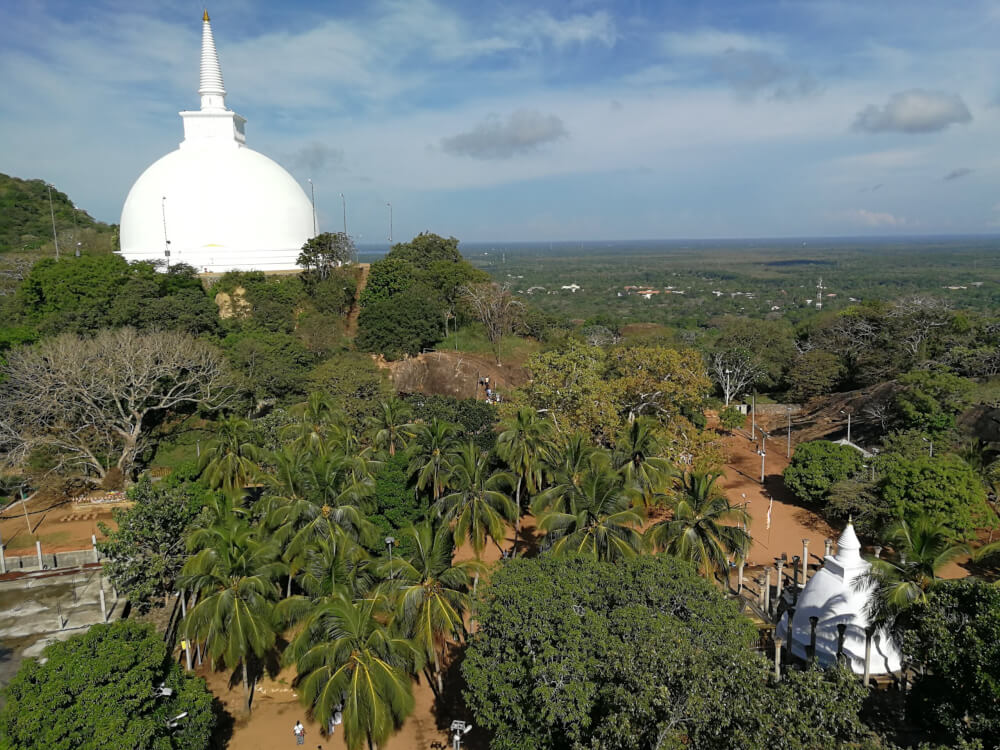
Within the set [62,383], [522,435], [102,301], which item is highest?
[102,301]

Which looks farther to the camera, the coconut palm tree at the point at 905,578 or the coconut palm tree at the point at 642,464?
the coconut palm tree at the point at 642,464

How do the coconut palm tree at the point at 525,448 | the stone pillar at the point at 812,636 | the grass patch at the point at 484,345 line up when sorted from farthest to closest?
the grass patch at the point at 484,345, the coconut palm tree at the point at 525,448, the stone pillar at the point at 812,636

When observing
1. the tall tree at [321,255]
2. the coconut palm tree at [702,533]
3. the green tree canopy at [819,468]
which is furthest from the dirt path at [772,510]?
the tall tree at [321,255]

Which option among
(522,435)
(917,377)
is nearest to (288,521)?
(522,435)

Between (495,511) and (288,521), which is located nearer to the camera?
(288,521)

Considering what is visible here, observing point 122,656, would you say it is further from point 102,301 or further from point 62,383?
point 102,301

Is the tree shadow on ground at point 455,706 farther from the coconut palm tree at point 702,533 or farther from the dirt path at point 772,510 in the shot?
the dirt path at point 772,510
